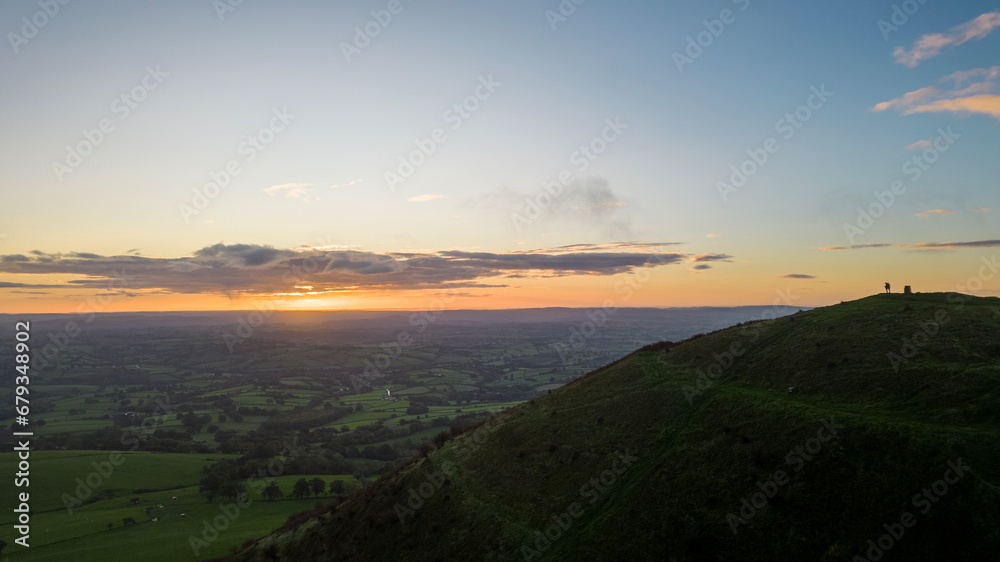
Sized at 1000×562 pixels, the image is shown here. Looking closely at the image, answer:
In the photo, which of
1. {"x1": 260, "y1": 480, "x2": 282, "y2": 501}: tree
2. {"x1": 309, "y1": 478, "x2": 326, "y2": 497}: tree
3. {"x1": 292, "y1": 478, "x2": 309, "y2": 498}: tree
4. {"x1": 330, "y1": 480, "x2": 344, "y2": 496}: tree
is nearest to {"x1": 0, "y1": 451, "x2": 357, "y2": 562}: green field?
{"x1": 260, "y1": 480, "x2": 282, "y2": 501}: tree

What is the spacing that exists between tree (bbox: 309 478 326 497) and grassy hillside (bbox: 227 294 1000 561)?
44.8 m

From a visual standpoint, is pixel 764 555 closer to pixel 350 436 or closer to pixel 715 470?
pixel 715 470

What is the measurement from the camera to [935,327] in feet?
122

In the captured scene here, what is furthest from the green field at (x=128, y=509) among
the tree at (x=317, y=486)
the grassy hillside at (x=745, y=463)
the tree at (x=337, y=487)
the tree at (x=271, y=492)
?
the grassy hillside at (x=745, y=463)

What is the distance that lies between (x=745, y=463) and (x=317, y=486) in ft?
276

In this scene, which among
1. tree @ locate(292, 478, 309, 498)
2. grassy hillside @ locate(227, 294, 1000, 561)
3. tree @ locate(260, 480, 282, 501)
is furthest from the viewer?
tree @ locate(292, 478, 309, 498)

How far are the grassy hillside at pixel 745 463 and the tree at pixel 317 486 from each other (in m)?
44.8

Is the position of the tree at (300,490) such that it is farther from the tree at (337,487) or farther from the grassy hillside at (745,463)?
the grassy hillside at (745,463)

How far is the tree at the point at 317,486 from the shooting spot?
89.7 metres

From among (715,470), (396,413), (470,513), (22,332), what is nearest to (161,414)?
(396,413)

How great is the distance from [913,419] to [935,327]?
594 inches

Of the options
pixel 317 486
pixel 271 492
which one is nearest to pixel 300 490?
pixel 317 486

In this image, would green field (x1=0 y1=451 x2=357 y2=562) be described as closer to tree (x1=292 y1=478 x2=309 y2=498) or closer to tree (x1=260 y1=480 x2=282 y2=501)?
tree (x1=260 y1=480 x2=282 y2=501)

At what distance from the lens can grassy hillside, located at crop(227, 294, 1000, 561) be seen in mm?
23141
